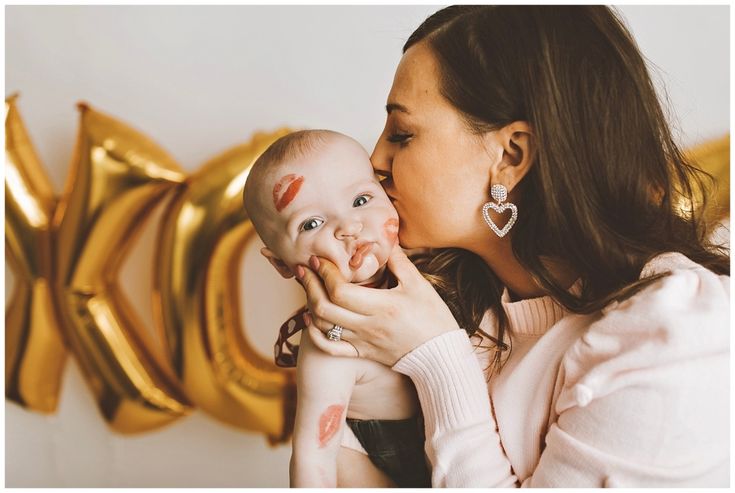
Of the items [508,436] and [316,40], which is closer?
[508,436]

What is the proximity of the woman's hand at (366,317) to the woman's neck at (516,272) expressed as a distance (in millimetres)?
180

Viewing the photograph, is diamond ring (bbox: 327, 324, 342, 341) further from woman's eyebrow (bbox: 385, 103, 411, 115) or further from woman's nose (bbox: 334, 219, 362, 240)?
woman's eyebrow (bbox: 385, 103, 411, 115)

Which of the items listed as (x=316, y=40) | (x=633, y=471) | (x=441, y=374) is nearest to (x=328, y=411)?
(x=441, y=374)

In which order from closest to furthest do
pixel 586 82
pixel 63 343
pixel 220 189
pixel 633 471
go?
pixel 633 471
pixel 586 82
pixel 220 189
pixel 63 343

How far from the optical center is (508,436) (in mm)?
1111

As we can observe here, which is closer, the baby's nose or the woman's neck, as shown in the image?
the baby's nose

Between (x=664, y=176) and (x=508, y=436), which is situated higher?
(x=664, y=176)

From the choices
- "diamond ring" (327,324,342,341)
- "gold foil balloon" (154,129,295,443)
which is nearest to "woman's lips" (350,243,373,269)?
"diamond ring" (327,324,342,341)

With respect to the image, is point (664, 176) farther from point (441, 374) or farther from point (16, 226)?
point (16, 226)

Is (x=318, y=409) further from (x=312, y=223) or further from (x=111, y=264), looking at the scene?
(x=111, y=264)

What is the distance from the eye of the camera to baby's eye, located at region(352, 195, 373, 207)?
1093 mm

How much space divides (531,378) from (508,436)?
0.32ft

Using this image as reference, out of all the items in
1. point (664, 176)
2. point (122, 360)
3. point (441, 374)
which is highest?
point (664, 176)

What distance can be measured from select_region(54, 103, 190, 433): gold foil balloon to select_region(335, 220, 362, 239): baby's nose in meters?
0.94
